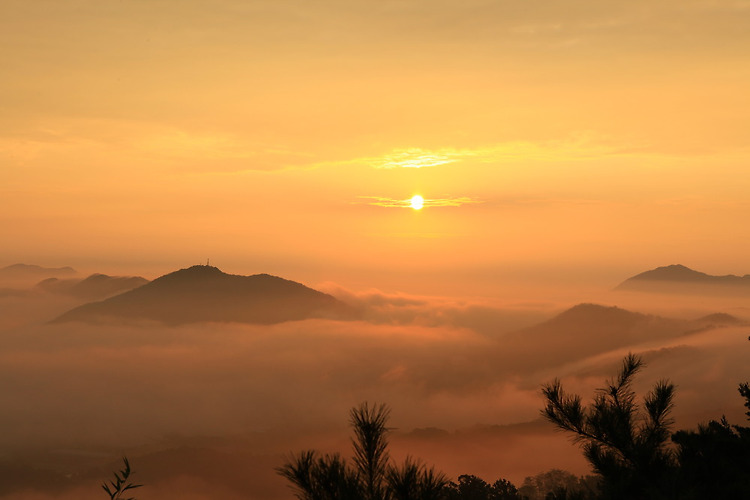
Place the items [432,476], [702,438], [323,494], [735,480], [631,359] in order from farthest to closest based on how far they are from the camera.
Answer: [631,359]
[702,438]
[735,480]
[323,494]
[432,476]

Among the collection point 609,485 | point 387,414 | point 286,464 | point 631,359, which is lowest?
point 609,485

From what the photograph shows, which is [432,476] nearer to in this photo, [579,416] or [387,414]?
[387,414]

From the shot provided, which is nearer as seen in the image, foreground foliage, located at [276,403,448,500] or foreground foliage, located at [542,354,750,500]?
foreground foliage, located at [276,403,448,500]

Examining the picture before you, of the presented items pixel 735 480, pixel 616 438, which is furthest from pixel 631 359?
pixel 735 480

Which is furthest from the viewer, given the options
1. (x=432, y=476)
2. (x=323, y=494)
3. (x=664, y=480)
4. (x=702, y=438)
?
(x=702, y=438)

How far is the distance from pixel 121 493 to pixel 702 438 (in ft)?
43.0

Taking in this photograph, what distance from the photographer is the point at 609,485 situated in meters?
14.7

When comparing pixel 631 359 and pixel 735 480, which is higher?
pixel 631 359

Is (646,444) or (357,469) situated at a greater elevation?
(357,469)

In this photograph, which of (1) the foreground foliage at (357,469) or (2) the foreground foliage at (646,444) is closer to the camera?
(1) the foreground foliage at (357,469)

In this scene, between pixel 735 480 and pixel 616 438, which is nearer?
pixel 735 480

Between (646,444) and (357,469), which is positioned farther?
(646,444)

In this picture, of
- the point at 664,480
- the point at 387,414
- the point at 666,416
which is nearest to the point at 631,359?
the point at 666,416

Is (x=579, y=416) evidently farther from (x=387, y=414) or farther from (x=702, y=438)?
(x=387, y=414)
